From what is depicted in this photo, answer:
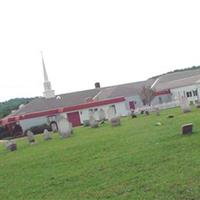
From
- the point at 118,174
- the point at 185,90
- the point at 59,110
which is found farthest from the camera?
the point at 185,90

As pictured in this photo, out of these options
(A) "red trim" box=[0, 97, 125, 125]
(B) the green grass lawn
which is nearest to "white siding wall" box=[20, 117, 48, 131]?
(A) "red trim" box=[0, 97, 125, 125]

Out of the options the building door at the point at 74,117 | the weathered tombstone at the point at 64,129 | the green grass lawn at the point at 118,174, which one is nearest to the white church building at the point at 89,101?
the building door at the point at 74,117

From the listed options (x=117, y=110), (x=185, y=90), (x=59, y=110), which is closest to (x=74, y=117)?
(x=59, y=110)

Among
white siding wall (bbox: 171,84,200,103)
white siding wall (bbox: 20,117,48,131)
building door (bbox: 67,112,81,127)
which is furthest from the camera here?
building door (bbox: 67,112,81,127)

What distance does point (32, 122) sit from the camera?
56.0 meters

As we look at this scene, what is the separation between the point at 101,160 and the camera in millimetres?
13430

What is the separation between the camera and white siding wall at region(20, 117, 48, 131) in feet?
182

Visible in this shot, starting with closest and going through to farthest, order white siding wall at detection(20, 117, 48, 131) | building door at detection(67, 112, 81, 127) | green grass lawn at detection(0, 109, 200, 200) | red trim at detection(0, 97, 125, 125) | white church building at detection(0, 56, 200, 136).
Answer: green grass lawn at detection(0, 109, 200, 200), red trim at detection(0, 97, 125, 125), white siding wall at detection(20, 117, 48, 131), white church building at detection(0, 56, 200, 136), building door at detection(67, 112, 81, 127)

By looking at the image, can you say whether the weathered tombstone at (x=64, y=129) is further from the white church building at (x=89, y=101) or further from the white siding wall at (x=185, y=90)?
the white siding wall at (x=185, y=90)

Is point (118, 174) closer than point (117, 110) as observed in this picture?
Yes

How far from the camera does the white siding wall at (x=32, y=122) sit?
5556 centimetres

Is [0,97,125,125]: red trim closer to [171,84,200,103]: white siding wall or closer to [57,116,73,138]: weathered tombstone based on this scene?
[171,84,200,103]: white siding wall

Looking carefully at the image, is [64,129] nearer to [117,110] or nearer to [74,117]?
[74,117]

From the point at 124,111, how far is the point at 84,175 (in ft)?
154
